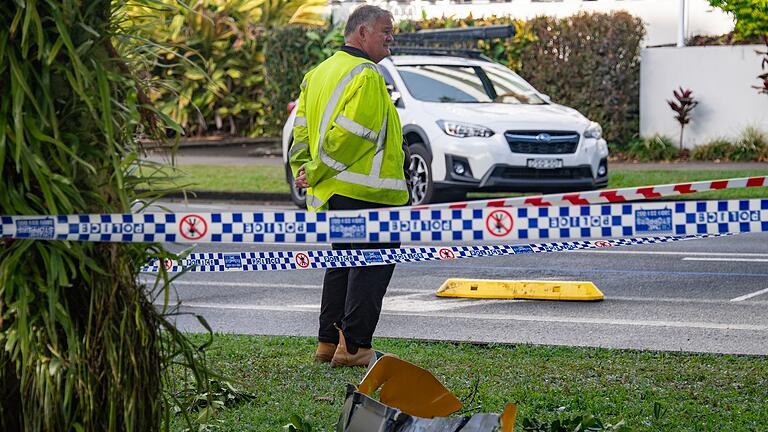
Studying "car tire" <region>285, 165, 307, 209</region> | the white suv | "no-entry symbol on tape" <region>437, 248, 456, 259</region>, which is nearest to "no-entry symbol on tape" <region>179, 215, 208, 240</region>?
"no-entry symbol on tape" <region>437, 248, 456, 259</region>

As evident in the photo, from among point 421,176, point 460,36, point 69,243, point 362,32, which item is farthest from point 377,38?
point 460,36

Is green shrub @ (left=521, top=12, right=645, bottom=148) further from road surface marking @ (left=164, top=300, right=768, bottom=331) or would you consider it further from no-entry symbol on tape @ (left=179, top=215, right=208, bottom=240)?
no-entry symbol on tape @ (left=179, top=215, right=208, bottom=240)

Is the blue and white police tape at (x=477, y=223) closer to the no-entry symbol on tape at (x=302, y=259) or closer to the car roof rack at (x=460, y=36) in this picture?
the no-entry symbol on tape at (x=302, y=259)

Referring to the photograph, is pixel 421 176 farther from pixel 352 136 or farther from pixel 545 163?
pixel 352 136

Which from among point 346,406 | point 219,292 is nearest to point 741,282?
point 219,292

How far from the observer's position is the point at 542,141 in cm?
1488

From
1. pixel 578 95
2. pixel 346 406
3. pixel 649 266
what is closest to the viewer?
pixel 346 406

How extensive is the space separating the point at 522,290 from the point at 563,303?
35cm

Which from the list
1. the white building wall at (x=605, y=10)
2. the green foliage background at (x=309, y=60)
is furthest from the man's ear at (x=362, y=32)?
the white building wall at (x=605, y=10)

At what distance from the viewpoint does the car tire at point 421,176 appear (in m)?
14.9

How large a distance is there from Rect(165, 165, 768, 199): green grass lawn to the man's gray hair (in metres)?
9.26

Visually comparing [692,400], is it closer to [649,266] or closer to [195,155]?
[649,266]

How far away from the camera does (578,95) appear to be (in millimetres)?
21234

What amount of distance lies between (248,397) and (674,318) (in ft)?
11.2
